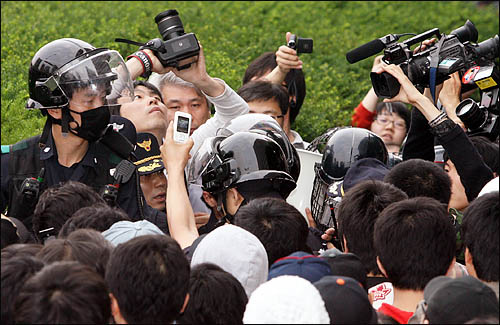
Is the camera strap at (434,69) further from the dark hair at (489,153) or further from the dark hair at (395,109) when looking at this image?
the dark hair at (395,109)

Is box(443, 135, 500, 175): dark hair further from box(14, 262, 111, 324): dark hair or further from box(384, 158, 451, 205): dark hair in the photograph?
box(14, 262, 111, 324): dark hair

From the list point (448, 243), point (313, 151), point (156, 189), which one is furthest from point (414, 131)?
point (448, 243)

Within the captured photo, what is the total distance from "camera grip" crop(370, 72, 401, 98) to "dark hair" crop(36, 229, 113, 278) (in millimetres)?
2549

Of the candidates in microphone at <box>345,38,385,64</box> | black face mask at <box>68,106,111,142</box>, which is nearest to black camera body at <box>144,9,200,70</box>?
black face mask at <box>68,106,111,142</box>

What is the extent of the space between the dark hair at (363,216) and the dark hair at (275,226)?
241 mm

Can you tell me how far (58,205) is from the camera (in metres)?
4.03

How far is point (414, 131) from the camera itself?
561 cm

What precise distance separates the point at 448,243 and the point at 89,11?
7.43 metres

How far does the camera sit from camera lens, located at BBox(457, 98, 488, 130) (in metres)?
5.41

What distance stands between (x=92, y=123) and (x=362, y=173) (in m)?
1.61

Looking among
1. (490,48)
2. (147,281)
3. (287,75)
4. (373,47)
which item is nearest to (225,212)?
(147,281)

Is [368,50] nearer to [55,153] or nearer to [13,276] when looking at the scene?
[55,153]

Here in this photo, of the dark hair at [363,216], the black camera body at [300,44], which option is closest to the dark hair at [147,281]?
the dark hair at [363,216]

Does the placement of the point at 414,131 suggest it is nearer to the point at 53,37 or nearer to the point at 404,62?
the point at 404,62
